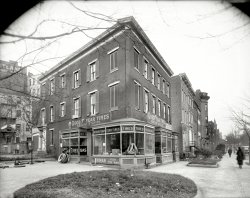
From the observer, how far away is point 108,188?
29.6 feet

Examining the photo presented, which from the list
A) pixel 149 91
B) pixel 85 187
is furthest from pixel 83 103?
pixel 85 187

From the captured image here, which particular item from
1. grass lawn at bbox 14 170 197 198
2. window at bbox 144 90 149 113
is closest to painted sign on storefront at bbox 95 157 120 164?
window at bbox 144 90 149 113

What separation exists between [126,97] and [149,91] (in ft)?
16.5

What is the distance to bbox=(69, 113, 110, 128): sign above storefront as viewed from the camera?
22.3m

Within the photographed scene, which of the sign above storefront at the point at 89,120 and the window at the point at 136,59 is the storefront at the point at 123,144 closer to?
the sign above storefront at the point at 89,120

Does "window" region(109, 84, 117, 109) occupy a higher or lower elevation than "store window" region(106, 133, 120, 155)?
higher

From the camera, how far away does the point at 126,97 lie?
807 inches

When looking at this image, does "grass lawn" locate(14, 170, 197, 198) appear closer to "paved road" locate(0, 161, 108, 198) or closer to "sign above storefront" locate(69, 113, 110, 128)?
"paved road" locate(0, 161, 108, 198)

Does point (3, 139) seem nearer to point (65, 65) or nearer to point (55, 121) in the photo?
point (55, 121)

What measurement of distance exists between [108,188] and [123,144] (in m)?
11.0

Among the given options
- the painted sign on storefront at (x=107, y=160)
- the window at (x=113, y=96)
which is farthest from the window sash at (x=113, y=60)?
the painted sign on storefront at (x=107, y=160)

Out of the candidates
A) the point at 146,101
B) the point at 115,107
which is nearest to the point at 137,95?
the point at 115,107

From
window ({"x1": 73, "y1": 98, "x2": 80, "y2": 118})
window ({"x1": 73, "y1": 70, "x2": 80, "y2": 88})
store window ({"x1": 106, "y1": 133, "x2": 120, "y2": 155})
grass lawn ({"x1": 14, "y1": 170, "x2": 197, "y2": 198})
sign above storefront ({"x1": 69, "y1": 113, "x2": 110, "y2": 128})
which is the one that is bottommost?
grass lawn ({"x1": 14, "y1": 170, "x2": 197, "y2": 198})

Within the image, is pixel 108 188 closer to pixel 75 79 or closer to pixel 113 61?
pixel 113 61
